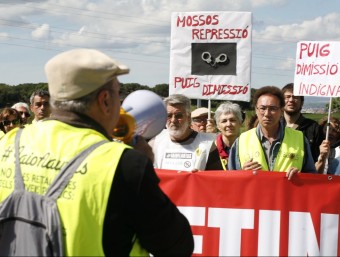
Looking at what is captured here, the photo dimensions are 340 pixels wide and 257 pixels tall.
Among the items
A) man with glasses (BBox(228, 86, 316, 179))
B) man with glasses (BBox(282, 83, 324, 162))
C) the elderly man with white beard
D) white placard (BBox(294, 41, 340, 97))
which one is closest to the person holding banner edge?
man with glasses (BBox(282, 83, 324, 162))

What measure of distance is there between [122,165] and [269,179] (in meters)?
2.87

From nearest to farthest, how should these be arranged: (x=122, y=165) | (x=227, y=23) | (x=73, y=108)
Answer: (x=122, y=165) → (x=73, y=108) → (x=227, y=23)

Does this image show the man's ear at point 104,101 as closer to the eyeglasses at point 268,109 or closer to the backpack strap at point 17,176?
the backpack strap at point 17,176

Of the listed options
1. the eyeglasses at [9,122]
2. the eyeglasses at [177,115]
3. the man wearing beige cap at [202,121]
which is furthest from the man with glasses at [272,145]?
the eyeglasses at [9,122]

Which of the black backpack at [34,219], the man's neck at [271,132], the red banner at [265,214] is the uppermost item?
the man's neck at [271,132]

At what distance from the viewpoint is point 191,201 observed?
16.4 ft

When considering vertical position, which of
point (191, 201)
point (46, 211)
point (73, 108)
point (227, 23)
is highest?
point (227, 23)

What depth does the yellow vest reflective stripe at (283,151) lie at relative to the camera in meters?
5.16

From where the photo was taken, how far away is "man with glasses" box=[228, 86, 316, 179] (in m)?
5.18

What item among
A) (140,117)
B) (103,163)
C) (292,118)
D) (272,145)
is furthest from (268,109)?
(103,163)

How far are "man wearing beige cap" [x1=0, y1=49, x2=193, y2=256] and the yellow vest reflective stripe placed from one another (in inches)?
115

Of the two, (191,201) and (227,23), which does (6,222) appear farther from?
(227,23)

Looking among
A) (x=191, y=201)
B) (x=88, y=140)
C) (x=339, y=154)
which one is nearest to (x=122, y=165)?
(x=88, y=140)

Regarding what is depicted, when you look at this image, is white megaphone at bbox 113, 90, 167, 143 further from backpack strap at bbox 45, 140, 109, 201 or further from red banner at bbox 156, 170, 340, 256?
red banner at bbox 156, 170, 340, 256
